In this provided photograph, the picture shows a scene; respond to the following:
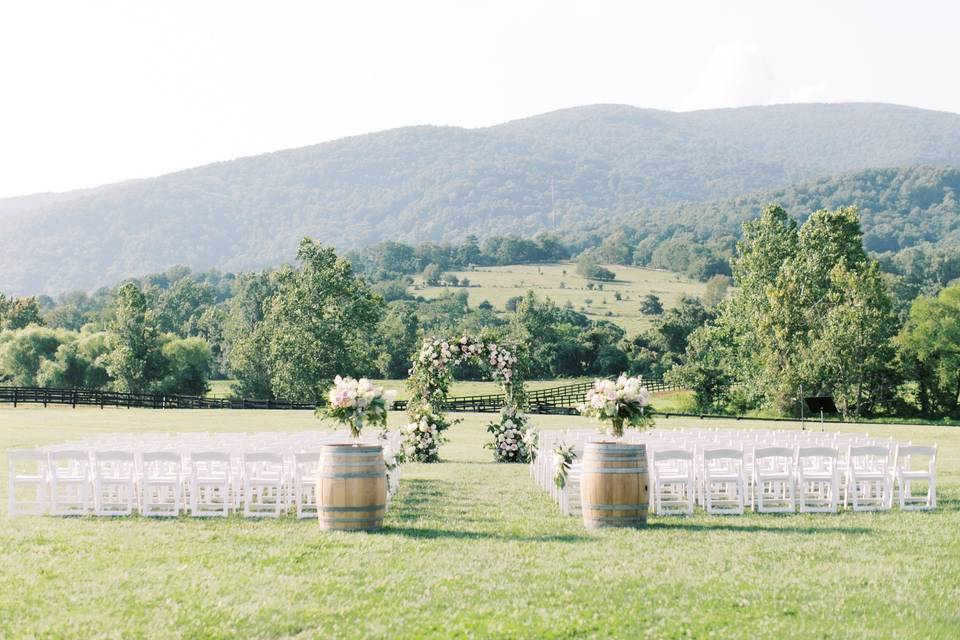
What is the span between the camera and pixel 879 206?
168125 mm

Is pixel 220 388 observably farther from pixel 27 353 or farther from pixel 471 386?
pixel 471 386

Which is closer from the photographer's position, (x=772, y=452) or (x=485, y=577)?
(x=485, y=577)

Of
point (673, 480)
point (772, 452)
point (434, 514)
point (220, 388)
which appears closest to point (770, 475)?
point (772, 452)

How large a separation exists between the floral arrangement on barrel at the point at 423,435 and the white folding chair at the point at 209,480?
8.52 meters

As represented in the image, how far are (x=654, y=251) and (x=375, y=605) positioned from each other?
150 metres

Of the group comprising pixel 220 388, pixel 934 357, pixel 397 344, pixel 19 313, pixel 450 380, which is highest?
pixel 19 313

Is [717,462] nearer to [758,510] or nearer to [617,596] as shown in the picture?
[758,510]

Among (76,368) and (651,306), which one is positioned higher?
(651,306)

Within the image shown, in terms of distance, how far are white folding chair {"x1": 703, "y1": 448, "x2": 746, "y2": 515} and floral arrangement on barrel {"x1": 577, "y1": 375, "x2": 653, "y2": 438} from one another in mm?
964

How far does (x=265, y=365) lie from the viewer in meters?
76.0

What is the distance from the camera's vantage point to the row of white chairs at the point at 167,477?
1362 cm

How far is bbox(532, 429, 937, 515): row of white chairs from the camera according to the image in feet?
45.7

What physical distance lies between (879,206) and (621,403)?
168 meters

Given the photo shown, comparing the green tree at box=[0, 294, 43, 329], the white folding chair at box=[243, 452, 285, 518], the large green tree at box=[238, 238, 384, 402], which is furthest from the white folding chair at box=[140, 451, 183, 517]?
the green tree at box=[0, 294, 43, 329]
